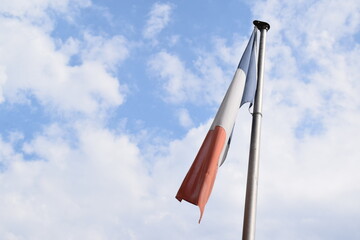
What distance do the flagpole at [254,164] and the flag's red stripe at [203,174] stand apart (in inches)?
31.5

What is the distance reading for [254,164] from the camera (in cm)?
1098

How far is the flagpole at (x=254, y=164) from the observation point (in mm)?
10141

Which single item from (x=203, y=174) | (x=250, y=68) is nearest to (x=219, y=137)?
(x=203, y=174)

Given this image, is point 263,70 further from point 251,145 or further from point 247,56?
point 251,145

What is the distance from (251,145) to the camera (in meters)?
11.3

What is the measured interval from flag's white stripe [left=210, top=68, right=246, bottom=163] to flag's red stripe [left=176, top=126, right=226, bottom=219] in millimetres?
323

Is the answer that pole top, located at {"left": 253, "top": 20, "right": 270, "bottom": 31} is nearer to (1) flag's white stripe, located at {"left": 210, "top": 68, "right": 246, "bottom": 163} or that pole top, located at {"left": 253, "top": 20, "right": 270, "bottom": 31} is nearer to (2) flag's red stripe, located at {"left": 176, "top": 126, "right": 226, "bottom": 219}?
(1) flag's white stripe, located at {"left": 210, "top": 68, "right": 246, "bottom": 163}

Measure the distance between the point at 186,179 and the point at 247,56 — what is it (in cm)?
455

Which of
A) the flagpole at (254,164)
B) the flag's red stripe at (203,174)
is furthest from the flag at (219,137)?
the flagpole at (254,164)

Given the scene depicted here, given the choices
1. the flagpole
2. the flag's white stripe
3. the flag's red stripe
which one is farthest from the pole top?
the flag's red stripe

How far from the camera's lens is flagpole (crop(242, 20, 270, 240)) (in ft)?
33.3

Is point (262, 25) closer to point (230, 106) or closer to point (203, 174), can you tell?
point (230, 106)

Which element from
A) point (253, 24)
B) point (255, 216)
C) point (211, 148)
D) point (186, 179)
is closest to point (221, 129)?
point (211, 148)

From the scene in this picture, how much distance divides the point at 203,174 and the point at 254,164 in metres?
1.28
